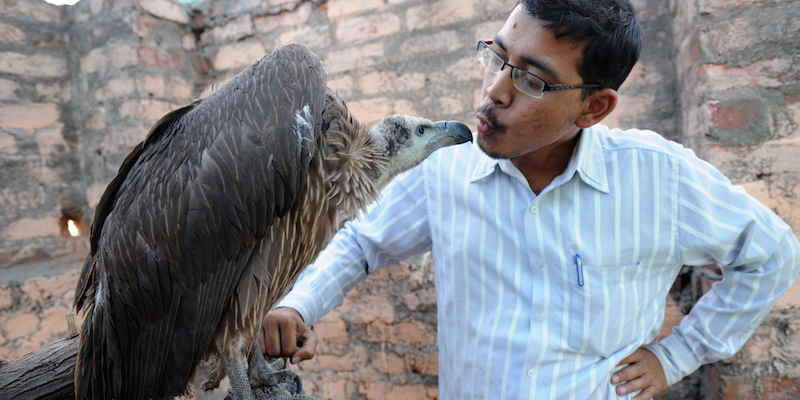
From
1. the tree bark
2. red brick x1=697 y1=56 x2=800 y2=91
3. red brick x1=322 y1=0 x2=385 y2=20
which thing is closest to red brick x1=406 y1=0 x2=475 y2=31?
red brick x1=322 y1=0 x2=385 y2=20

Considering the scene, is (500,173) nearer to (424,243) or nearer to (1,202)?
(424,243)

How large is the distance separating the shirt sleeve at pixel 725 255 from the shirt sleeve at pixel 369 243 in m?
0.81

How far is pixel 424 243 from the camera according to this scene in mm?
1815

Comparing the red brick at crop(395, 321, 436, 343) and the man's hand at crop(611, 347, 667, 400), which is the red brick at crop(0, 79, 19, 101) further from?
the man's hand at crop(611, 347, 667, 400)

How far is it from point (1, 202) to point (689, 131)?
3814mm

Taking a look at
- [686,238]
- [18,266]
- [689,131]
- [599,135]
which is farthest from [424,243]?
[18,266]

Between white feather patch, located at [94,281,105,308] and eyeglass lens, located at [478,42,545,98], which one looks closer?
eyeglass lens, located at [478,42,545,98]

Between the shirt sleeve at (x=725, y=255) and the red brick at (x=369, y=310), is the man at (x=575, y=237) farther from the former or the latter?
the red brick at (x=369, y=310)

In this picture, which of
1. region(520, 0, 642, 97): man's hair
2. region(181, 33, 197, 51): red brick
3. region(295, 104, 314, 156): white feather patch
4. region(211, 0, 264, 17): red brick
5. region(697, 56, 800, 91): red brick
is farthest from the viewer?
region(181, 33, 197, 51): red brick

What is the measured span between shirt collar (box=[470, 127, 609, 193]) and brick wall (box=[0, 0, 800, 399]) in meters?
0.89

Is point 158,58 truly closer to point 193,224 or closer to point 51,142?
point 51,142

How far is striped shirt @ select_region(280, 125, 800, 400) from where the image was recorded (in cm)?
144

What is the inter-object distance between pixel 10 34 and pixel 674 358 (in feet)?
12.5

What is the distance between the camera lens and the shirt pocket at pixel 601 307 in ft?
4.68
